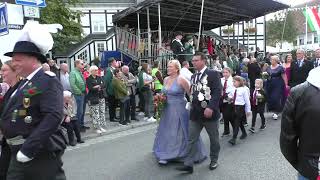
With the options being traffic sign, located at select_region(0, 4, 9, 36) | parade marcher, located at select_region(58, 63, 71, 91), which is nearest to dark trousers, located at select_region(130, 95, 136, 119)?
parade marcher, located at select_region(58, 63, 71, 91)

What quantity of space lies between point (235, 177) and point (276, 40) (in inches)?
1911

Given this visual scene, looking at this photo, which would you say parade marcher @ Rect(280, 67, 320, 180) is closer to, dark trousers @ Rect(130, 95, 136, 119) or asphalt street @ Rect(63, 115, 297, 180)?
asphalt street @ Rect(63, 115, 297, 180)

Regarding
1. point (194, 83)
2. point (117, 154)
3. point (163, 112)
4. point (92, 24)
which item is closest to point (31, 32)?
point (194, 83)

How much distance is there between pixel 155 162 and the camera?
7.80m

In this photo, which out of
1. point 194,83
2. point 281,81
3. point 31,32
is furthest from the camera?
point 281,81

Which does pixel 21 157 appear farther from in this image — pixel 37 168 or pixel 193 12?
pixel 193 12

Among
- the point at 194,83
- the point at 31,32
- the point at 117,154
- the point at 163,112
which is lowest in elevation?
the point at 117,154

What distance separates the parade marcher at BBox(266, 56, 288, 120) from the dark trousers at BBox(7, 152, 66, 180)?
9.79 metres

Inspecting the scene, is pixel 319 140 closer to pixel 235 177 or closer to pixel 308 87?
pixel 308 87

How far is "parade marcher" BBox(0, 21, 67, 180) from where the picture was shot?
3463 millimetres

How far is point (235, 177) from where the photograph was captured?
259 inches

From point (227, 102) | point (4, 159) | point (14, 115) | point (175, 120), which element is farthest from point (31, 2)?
point (14, 115)

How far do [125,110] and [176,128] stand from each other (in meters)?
5.14

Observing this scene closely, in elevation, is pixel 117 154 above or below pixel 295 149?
below
